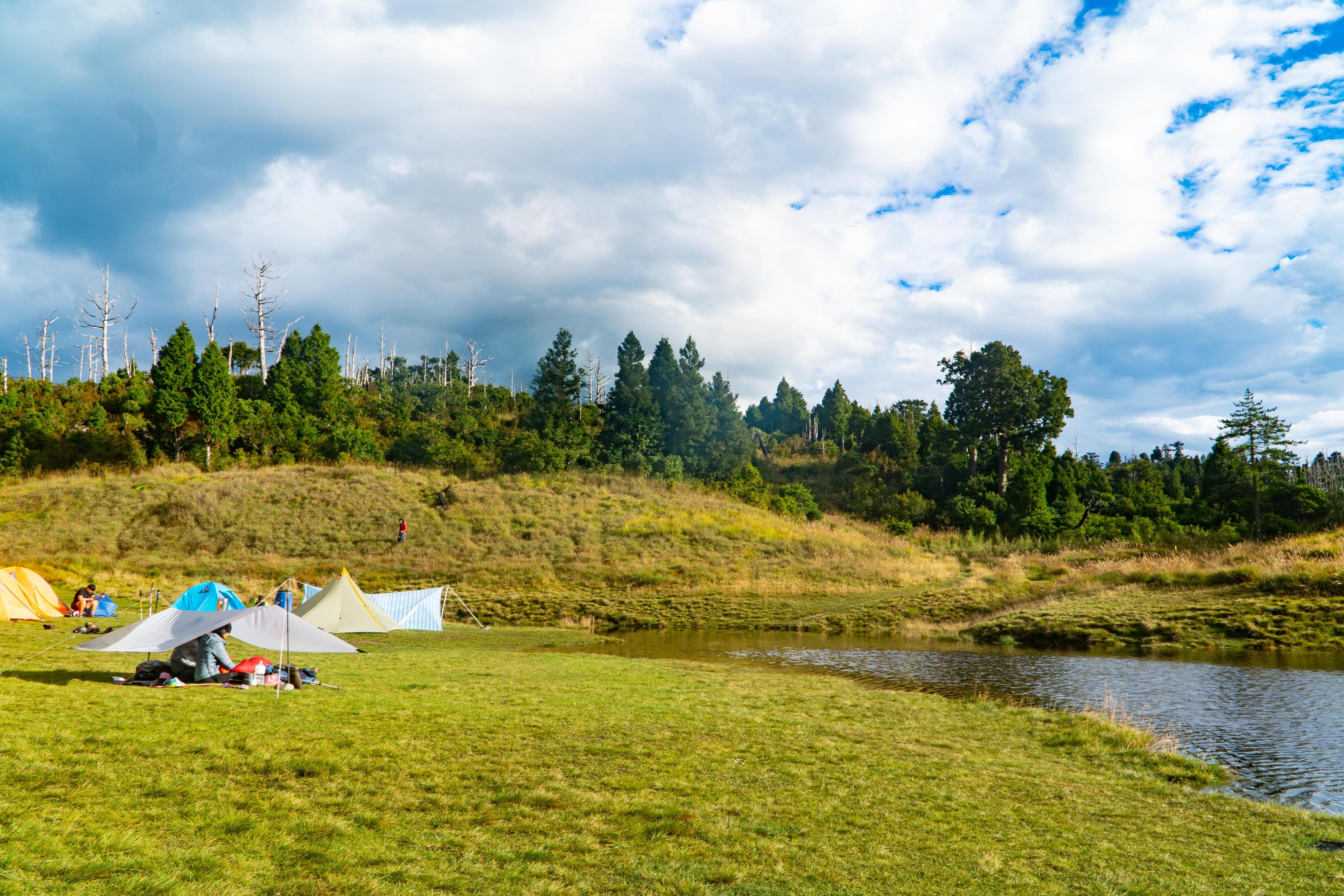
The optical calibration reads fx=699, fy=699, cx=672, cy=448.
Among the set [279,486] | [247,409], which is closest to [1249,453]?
[279,486]

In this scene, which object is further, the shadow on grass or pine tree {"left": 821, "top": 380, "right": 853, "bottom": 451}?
pine tree {"left": 821, "top": 380, "right": 853, "bottom": 451}

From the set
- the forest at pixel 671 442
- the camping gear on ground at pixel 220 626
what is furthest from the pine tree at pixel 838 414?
the camping gear on ground at pixel 220 626

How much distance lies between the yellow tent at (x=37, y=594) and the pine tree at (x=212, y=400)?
38177 mm

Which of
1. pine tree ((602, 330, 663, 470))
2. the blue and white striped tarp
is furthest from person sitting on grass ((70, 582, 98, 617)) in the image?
pine tree ((602, 330, 663, 470))

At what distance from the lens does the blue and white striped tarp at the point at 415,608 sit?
27.5 meters

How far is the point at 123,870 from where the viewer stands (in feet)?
17.4

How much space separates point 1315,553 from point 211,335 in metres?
93.4

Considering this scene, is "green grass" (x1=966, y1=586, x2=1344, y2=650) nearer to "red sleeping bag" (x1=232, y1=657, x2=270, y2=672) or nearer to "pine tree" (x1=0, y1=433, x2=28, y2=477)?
"red sleeping bag" (x1=232, y1=657, x2=270, y2=672)

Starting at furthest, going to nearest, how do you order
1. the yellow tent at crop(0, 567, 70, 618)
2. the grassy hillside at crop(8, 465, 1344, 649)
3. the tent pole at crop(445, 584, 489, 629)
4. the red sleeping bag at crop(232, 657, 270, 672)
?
1. the tent pole at crop(445, 584, 489, 629)
2. the grassy hillside at crop(8, 465, 1344, 649)
3. the yellow tent at crop(0, 567, 70, 618)
4. the red sleeping bag at crop(232, 657, 270, 672)

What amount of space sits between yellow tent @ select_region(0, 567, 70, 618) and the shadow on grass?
1412 centimetres

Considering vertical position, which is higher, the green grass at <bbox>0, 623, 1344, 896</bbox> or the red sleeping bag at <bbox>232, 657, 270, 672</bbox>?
the red sleeping bag at <bbox>232, 657, 270, 672</bbox>

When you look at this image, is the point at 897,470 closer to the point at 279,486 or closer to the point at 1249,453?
the point at 1249,453

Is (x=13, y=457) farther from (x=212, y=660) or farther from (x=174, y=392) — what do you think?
(x=212, y=660)

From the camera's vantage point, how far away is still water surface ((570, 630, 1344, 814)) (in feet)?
36.6
